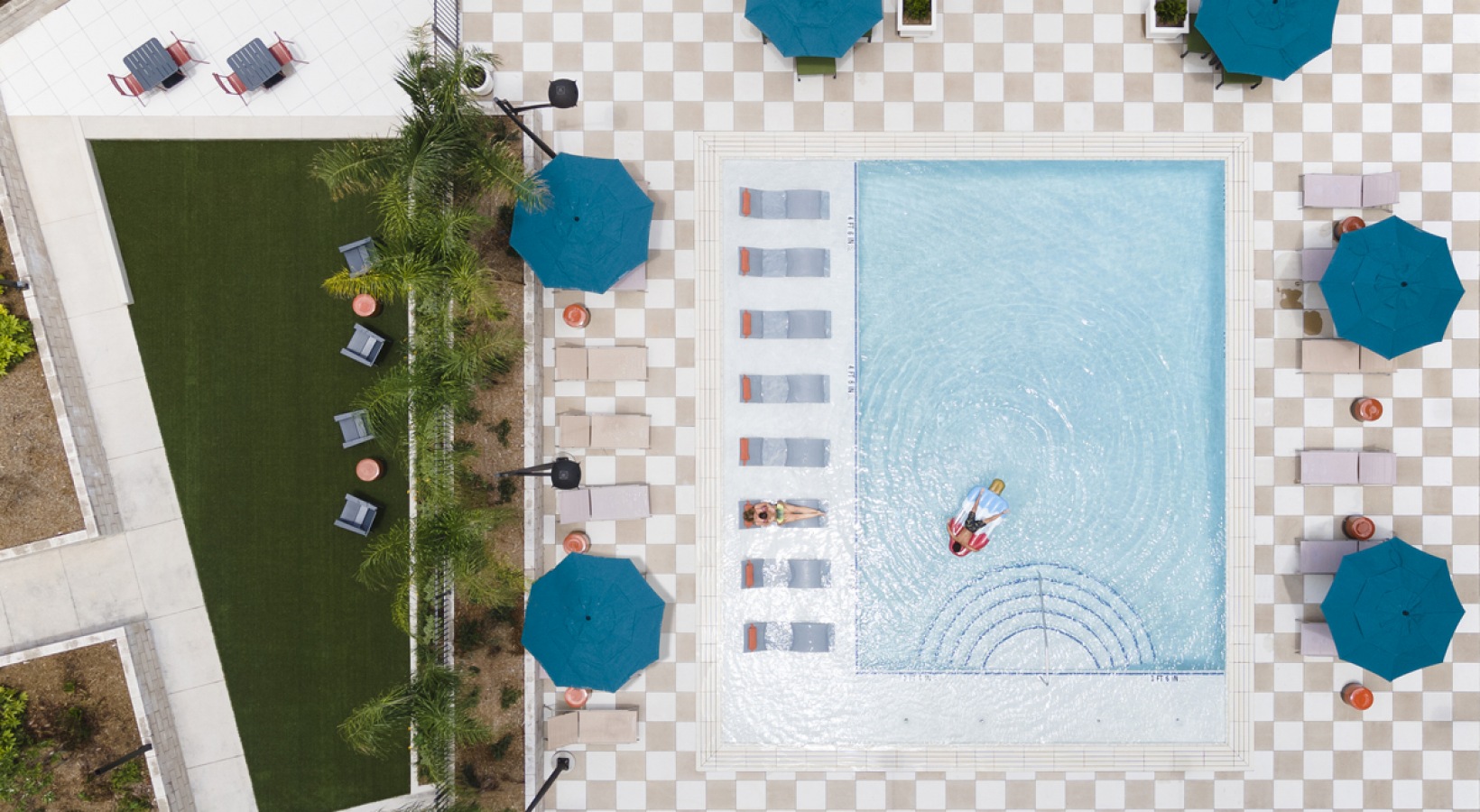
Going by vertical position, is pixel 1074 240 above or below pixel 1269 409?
above

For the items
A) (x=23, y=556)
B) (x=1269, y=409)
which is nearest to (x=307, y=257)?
(x=23, y=556)

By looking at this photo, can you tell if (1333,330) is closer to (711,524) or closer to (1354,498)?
(1354,498)

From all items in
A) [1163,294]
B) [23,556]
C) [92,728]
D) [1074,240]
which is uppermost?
[1074,240]

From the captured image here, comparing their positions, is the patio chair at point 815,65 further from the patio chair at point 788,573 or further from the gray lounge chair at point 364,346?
the gray lounge chair at point 364,346

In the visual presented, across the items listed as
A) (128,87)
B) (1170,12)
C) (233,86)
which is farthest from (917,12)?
(128,87)

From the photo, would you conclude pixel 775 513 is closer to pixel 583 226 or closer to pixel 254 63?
pixel 583 226

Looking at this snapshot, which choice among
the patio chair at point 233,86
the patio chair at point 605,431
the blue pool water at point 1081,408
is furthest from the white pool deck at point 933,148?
the blue pool water at point 1081,408
